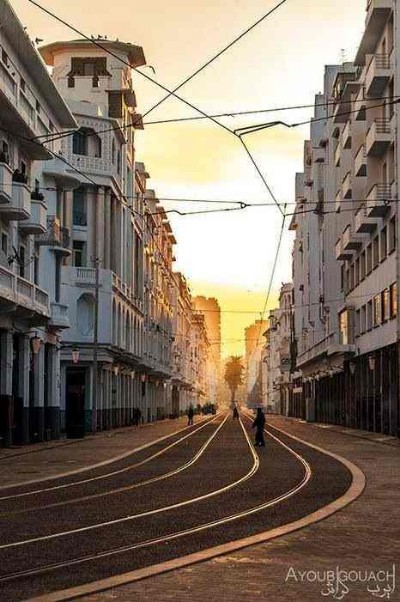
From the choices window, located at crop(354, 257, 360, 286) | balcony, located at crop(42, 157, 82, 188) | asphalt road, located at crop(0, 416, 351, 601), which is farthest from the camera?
window, located at crop(354, 257, 360, 286)

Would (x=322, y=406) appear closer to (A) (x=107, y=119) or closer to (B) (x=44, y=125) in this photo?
(A) (x=107, y=119)

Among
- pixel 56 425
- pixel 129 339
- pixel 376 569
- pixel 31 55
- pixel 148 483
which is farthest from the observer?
pixel 129 339

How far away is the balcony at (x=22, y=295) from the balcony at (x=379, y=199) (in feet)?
53.8

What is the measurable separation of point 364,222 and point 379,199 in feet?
16.3

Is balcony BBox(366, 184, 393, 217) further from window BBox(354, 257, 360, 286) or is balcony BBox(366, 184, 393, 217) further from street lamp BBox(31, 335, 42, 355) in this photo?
street lamp BBox(31, 335, 42, 355)

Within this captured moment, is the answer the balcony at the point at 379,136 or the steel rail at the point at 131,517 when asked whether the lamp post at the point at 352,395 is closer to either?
the balcony at the point at 379,136

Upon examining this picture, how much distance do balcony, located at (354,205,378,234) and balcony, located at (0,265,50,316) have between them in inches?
705

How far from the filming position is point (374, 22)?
4897 centimetres

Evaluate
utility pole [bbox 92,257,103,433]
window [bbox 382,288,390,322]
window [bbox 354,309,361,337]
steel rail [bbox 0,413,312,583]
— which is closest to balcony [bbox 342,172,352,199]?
window [bbox 354,309,361,337]

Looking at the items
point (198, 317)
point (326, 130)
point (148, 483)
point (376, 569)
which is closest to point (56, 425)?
point (148, 483)

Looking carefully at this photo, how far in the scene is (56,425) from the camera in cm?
4794

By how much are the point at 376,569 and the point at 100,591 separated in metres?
3.06

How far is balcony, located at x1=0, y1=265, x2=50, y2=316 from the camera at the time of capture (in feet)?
113

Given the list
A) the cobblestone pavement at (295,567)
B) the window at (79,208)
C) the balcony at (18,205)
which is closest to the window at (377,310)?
the window at (79,208)
